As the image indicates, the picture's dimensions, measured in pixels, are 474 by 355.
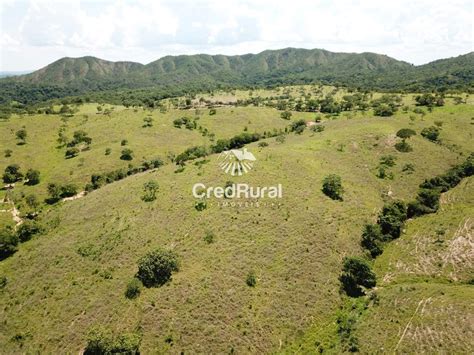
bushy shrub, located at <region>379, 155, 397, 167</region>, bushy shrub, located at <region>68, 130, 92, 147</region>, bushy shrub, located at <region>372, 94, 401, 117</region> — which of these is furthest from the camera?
bushy shrub, located at <region>372, 94, 401, 117</region>

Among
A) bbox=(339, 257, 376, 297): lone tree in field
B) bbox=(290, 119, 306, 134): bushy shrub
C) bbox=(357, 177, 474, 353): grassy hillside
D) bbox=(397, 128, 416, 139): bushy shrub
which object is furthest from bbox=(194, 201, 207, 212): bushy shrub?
bbox=(397, 128, 416, 139): bushy shrub

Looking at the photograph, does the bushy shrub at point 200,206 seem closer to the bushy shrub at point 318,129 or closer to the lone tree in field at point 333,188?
the lone tree in field at point 333,188

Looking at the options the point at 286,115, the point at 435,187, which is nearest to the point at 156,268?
the point at 435,187

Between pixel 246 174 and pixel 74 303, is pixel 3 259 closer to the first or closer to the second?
pixel 74 303

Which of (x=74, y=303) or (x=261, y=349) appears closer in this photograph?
(x=261, y=349)

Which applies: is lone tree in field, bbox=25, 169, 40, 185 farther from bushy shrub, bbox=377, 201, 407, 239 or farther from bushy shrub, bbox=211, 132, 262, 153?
bushy shrub, bbox=377, 201, 407, 239

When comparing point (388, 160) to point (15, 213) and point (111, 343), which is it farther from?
point (15, 213)

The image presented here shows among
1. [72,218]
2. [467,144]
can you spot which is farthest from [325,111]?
[72,218]
